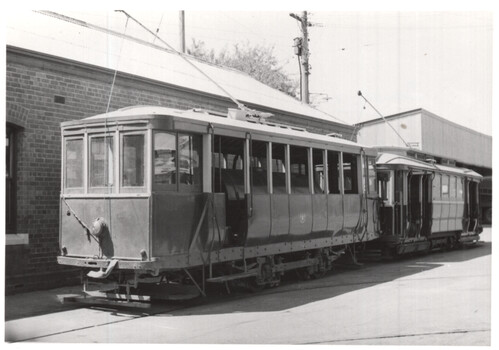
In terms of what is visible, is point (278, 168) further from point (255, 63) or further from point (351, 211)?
point (255, 63)

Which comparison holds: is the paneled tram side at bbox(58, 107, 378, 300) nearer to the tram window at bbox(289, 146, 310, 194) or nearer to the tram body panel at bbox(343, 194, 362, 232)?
the tram window at bbox(289, 146, 310, 194)

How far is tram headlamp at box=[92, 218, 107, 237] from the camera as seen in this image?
9.52 meters

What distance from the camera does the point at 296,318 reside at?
913cm

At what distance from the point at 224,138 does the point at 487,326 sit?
505cm

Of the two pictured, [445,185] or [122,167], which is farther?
[445,185]

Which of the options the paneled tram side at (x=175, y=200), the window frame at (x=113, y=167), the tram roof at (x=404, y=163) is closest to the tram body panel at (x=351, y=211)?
the paneled tram side at (x=175, y=200)

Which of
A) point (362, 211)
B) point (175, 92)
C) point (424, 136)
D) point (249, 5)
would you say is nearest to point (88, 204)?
point (249, 5)

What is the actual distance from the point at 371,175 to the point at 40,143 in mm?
7725

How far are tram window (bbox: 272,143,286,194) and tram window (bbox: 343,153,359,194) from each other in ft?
8.54

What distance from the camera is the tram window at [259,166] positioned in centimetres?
1128

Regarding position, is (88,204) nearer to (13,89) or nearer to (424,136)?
(13,89)

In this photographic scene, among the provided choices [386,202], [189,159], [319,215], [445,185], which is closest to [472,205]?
[445,185]

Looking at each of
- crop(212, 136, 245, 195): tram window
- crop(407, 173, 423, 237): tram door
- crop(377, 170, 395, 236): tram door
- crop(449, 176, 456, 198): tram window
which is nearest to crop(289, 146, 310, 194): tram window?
crop(212, 136, 245, 195): tram window

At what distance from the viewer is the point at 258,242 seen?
11.2 metres
